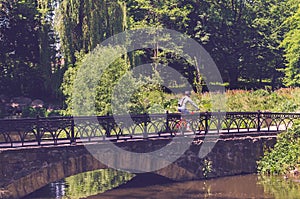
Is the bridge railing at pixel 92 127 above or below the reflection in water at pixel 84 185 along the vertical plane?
above

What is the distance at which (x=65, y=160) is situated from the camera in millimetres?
16141

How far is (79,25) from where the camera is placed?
28312 mm

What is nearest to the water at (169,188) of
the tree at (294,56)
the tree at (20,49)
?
the tree at (20,49)

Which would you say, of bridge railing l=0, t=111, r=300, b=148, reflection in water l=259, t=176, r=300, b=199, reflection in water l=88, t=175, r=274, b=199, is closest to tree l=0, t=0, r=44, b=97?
bridge railing l=0, t=111, r=300, b=148

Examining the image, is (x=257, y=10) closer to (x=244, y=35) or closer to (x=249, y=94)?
(x=244, y=35)

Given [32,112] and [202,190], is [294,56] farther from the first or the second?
[202,190]

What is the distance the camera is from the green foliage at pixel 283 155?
64.2 feet

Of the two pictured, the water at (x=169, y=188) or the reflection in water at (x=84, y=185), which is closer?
the water at (x=169, y=188)

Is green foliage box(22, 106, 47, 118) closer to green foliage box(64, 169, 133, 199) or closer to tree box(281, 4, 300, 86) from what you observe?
green foliage box(64, 169, 133, 199)

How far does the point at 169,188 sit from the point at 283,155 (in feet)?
15.7

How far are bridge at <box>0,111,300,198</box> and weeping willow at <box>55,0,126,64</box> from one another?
9344mm

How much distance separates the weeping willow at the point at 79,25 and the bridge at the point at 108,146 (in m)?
9.34

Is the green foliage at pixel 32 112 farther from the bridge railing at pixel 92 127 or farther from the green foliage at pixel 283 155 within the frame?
the green foliage at pixel 283 155

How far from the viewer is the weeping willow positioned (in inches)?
1091
